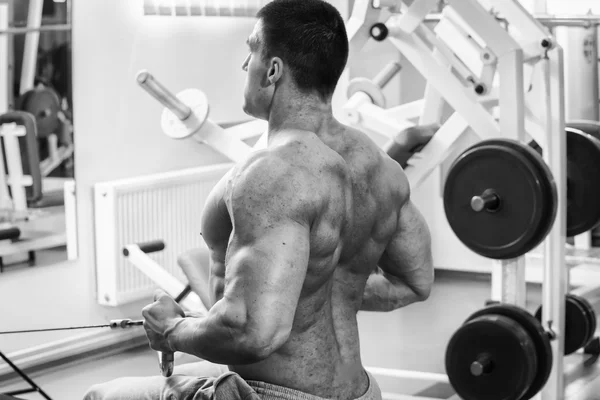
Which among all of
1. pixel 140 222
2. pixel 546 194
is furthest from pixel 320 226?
pixel 140 222

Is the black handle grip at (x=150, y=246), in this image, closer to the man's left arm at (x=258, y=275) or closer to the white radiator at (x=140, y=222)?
the white radiator at (x=140, y=222)

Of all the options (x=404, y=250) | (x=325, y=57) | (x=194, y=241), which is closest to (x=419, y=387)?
(x=194, y=241)

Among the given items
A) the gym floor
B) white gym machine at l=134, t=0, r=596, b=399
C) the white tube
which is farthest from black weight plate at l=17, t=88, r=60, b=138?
the white tube

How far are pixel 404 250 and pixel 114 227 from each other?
9.35 ft

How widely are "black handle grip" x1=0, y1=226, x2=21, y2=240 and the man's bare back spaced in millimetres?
2525

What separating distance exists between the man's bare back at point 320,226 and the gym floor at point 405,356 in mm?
2315

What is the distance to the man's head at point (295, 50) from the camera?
1.40m

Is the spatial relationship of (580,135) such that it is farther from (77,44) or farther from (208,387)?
(208,387)

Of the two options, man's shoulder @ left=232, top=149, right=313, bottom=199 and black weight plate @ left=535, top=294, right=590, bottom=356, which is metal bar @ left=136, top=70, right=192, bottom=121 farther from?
man's shoulder @ left=232, top=149, right=313, bottom=199

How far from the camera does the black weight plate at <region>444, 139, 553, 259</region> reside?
3053 millimetres

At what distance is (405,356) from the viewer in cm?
434

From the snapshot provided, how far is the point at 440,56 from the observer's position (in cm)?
447

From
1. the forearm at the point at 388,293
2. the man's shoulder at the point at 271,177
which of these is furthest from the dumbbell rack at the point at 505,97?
the man's shoulder at the point at 271,177

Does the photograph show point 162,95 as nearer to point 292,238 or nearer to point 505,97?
point 505,97
